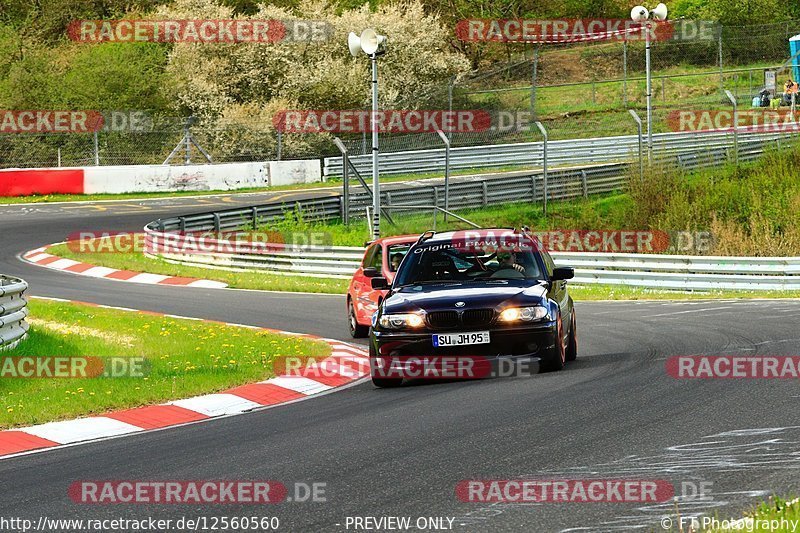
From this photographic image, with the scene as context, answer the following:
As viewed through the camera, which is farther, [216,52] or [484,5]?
[484,5]

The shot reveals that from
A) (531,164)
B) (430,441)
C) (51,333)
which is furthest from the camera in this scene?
(531,164)

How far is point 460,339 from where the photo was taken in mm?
12102

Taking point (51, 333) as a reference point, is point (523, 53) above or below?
above

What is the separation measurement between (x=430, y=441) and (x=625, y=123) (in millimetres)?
42629

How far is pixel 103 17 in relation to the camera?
215ft

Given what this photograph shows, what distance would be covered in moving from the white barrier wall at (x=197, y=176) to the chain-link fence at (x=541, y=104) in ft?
2.04

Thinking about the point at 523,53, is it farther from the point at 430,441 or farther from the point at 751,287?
the point at 430,441

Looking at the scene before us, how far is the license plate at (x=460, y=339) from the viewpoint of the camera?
12062mm

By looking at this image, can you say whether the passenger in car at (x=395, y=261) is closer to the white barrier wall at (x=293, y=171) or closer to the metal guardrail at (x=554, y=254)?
the metal guardrail at (x=554, y=254)

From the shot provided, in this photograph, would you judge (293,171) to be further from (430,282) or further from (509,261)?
(430,282)

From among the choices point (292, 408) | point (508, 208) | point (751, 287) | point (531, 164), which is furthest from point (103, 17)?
point (292, 408)

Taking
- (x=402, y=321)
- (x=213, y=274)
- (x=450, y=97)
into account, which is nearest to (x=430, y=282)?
(x=402, y=321)

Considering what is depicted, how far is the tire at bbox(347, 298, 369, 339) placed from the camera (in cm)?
1750

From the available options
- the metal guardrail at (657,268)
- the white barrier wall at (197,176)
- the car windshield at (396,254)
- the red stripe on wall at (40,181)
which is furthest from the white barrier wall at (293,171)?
the car windshield at (396,254)
